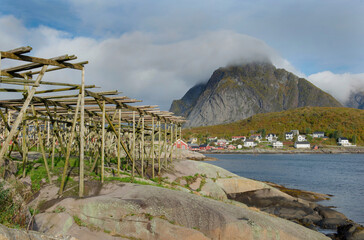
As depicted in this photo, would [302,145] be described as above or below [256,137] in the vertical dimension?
below

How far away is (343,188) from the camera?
40.0m

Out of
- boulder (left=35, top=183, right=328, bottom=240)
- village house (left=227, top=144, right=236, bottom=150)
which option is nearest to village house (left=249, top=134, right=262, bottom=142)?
village house (left=227, top=144, right=236, bottom=150)

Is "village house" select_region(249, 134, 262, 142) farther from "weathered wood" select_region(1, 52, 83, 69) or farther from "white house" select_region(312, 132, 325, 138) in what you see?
"weathered wood" select_region(1, 52, 83, 69)

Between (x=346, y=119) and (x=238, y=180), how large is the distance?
594ft

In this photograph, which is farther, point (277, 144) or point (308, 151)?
point (277, 144)

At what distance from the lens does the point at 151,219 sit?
11938 mm

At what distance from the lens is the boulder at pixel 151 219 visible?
1144cm

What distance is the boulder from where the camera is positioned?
450 inches

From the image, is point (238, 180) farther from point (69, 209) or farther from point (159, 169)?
point (69, 209)

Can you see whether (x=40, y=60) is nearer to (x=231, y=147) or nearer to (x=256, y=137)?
(x=231, y=147)

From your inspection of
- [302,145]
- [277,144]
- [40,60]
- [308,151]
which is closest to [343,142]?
[302,145]

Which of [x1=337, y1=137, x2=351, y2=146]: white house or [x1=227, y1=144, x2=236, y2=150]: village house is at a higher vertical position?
[x1=337, y1=137, x2=351, y2=146]: white house

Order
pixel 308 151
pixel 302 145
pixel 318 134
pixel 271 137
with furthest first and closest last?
pixel 271 137 → pixel 318 134 → pixel 302 145 → pixel 308 151

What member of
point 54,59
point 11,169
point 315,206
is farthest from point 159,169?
point 54,59
